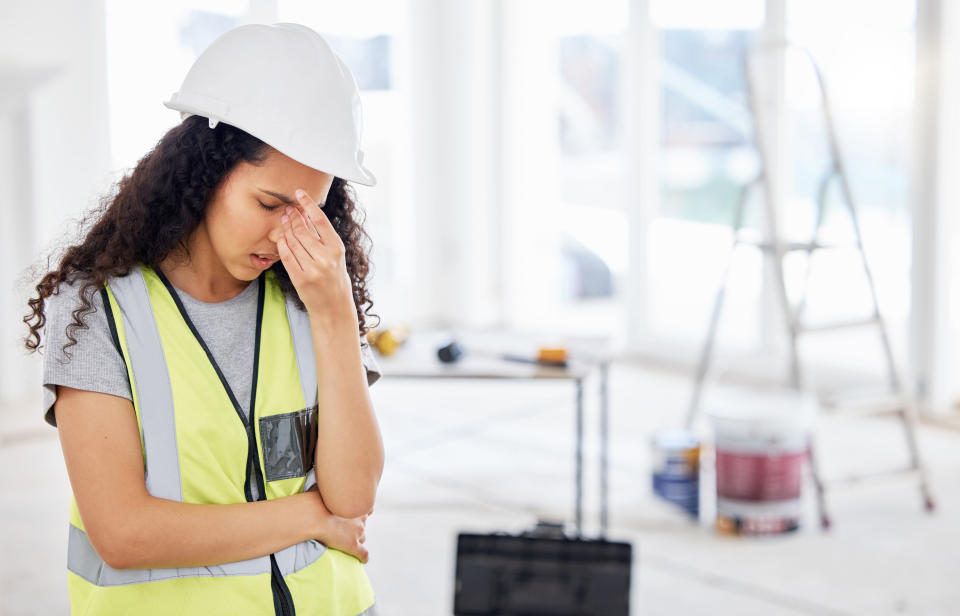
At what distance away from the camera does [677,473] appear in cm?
305

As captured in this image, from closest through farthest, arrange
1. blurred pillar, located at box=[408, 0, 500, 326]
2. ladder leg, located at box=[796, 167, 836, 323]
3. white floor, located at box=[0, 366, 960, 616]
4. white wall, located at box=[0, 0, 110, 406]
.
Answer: white floor, located at box=[0, 366, 960, 616]
ladder leg, located at box=[796, 167, 836, 323]
white wall, located at box=[0, 0, 110, 406]
blurred pillar, located at box=[408, 0, 500, 326]

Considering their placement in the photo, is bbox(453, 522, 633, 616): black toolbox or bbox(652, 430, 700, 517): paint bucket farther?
bbox(652, 430, 700, 517): paint bucket

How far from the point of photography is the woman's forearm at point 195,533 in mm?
1049

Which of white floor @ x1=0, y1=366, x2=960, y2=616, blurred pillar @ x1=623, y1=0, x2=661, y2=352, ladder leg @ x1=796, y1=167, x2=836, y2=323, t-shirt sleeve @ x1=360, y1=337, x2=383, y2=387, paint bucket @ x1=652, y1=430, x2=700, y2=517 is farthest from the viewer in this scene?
blurred pillar @ x1=623, y1=0, x2=661, y2=352

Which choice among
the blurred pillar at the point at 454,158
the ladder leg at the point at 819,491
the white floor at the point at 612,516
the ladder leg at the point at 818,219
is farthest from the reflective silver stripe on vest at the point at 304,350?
the blurred pillar at the point at 454,158

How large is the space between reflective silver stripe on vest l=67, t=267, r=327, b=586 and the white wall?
11.1 feet

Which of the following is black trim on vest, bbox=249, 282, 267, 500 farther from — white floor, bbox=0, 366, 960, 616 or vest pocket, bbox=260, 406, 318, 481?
white floor, bbox=0, 366, 960, 616

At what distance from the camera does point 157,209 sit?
1.14 metres

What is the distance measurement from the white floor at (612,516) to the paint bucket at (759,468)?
6 centimetres

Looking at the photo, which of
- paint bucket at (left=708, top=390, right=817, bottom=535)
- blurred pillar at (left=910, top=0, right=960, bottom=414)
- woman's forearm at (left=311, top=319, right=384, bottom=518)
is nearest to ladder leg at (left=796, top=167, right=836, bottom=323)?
paint bucket at (left=708, top=390, right=817, bottom=535)

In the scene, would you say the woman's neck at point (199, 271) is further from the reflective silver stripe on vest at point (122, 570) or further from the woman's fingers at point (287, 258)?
the reflective silver stripe on vest at point (122, 570)

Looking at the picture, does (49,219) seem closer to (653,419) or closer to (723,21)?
(653,419)

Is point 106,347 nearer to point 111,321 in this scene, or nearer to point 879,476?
point 111,321

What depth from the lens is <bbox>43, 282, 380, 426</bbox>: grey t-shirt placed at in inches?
40.7
